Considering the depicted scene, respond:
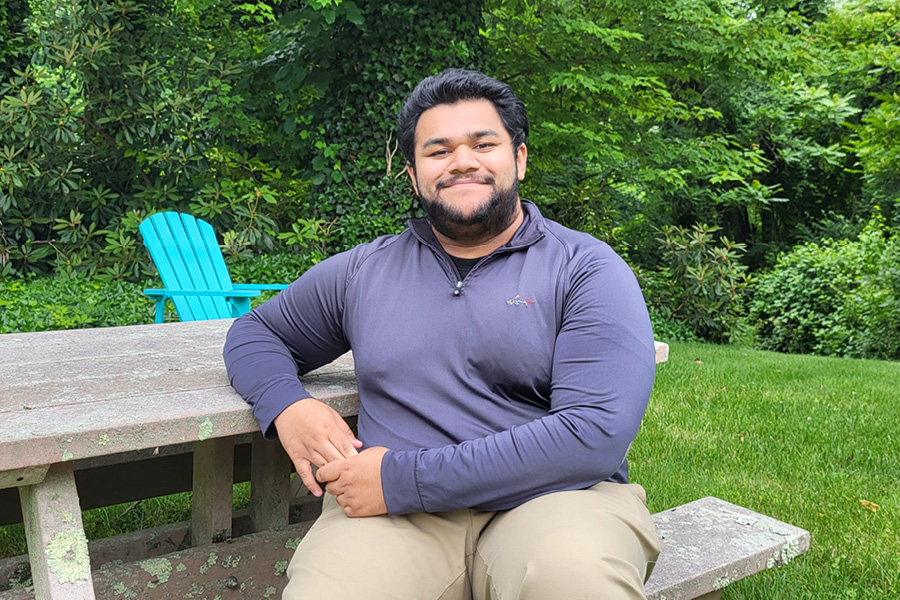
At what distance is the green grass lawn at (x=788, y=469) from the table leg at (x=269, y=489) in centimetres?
104

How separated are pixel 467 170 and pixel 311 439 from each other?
68 centimetres

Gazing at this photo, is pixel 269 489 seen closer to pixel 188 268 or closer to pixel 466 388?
pixel 466 388

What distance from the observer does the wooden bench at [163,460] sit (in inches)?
51.1

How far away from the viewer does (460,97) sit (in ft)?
5.84

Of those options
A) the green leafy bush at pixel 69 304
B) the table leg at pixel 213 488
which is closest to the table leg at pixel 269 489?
the table leg at pixel 213 488

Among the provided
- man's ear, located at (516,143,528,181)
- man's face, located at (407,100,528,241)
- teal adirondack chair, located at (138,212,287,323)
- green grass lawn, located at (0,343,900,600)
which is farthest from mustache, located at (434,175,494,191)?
teal adirondack chair, located at (138,212,287,323)

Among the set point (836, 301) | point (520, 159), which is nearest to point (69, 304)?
point (520, 159)

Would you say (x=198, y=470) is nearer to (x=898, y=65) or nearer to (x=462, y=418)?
(x=462, y=418)

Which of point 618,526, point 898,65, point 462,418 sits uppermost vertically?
point 898,65

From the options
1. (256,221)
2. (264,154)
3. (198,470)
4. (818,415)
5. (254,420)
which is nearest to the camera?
(254,420)

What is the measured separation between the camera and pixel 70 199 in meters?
7.15

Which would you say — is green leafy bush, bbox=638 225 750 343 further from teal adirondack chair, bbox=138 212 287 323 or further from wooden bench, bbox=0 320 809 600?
wooden bench, bbox=0 320 809 600

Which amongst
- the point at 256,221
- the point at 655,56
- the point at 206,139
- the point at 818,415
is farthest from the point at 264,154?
the point at 818,415

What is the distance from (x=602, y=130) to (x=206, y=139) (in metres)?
3.90
